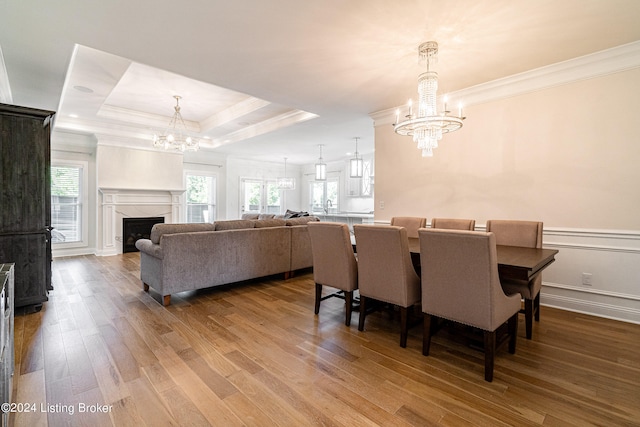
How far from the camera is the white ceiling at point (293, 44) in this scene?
224cm

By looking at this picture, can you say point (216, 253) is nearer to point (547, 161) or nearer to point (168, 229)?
point (168, 229)

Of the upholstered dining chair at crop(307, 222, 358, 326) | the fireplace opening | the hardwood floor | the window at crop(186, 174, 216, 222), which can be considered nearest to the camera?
the hardwood floor

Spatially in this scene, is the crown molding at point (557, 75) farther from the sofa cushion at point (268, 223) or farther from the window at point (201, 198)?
the window at point (201, 198)

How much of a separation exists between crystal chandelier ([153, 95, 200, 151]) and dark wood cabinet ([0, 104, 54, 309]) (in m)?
1.96

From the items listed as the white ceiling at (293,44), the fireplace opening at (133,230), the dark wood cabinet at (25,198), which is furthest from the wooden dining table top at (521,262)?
the fireplace opening at (133,230)

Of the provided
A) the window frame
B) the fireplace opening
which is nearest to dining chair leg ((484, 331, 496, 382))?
the fireplace opening

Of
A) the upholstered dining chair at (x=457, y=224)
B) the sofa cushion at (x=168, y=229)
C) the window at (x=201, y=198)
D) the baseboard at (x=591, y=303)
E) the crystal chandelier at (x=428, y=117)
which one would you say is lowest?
the baseboard at (x=591, y=303)

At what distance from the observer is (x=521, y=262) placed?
6.74ft

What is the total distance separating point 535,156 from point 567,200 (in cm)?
60

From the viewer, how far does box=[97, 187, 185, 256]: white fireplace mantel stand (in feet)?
20.6

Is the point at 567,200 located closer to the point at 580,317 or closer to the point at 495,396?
the point at 580,317

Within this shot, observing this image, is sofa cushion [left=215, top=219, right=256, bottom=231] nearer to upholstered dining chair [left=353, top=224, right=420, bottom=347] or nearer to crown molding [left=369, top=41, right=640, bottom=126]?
upholstered dining chair [left=353, top=224, right=420, bottom=347]

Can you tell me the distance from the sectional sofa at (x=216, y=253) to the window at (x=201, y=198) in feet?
14.9

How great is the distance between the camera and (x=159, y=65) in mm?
3162
